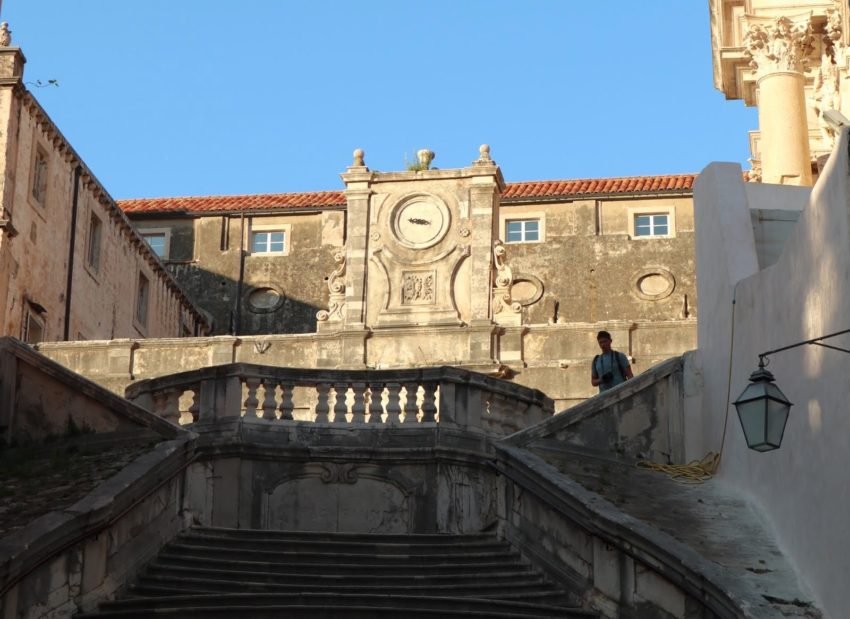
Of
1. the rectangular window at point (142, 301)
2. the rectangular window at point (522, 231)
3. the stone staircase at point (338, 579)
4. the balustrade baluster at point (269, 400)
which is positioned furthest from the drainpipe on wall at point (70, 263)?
the stone staircase at point (338, 579)

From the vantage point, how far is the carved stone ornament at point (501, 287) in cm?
3625

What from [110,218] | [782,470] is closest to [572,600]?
[782,470]

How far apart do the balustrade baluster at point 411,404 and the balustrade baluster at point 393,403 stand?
0.25 ft

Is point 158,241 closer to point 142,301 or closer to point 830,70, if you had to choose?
point 142,301

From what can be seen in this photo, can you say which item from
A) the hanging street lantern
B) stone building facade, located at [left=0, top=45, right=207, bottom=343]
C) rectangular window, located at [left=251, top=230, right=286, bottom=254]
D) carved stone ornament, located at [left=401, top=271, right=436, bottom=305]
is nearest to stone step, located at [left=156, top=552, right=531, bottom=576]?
the hanging street lantern

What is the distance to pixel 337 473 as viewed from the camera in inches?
756

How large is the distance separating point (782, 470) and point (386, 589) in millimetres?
3484

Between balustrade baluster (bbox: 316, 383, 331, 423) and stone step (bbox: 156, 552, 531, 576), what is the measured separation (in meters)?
3.74

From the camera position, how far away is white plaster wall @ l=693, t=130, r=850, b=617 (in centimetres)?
1364

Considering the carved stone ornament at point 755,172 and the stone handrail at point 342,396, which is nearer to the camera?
the stone handrail at point 342,396

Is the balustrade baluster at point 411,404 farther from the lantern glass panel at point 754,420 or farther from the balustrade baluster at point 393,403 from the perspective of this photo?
the lantern glass panel at point 754,420

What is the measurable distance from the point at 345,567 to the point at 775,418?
456 cm

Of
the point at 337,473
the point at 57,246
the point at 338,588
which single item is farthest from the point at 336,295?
the point at 338,588

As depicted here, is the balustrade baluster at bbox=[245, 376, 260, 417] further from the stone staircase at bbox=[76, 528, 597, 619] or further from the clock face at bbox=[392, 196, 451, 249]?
the clock face at bbox=[392, 196, 451, 249]
